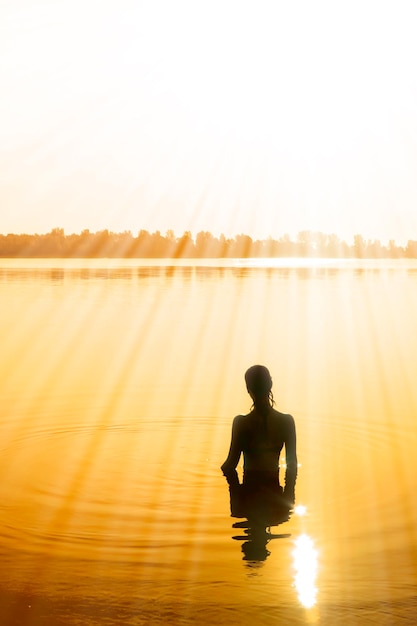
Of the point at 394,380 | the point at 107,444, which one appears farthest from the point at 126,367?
the point at 107,444

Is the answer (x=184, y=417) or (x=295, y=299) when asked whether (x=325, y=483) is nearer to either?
(x=184, y=417)

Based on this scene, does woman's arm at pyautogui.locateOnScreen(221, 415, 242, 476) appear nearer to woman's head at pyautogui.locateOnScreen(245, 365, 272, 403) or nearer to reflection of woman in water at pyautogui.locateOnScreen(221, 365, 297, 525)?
reflection of woman in water at pyautogui.locateOnScreen(221, 365, 297, 525)

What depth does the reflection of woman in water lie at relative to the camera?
1047cm

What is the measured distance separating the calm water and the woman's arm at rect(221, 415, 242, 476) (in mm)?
334

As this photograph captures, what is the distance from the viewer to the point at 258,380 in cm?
1031

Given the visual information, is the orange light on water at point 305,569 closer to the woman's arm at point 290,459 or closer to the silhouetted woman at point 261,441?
the silhouetted woman at point 261,441

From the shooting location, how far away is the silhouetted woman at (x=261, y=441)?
10446 millimetres

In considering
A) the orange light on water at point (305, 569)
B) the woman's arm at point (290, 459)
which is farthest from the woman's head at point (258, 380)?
the orange light on water at point (305, 569)

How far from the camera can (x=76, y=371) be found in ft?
75.7

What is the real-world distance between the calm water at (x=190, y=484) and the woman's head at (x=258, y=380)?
4.53 feet

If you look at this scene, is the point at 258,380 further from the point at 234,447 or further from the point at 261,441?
the point at 234,447

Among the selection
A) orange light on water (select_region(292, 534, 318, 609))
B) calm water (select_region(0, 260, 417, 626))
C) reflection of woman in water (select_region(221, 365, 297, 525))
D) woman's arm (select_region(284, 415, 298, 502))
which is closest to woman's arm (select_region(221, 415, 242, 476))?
reflection of woman in water (select_region(221, 365, 297, 525))

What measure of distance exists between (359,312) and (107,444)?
85.2 ft

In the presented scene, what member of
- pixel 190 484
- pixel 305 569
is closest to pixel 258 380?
pixel 190 484
